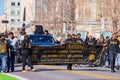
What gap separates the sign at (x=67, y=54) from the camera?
21516mm

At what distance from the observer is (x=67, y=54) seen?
21859 mm

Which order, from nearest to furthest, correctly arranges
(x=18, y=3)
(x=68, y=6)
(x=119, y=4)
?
(x=119, y=4), (x=68, y=6), (x=18, y=3)

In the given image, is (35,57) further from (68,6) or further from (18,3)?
(18,3)

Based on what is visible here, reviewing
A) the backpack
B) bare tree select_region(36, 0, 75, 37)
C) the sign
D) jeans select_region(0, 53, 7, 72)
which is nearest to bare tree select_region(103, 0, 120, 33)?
bare tree select_region(36, 0, 75, 37)

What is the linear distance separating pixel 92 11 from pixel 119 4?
1118 inches

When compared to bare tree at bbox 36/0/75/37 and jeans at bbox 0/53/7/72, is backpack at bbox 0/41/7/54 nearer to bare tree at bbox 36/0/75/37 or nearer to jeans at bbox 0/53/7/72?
jeans at bbox 0/53/7/72

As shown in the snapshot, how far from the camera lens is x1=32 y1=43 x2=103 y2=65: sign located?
21.5 m

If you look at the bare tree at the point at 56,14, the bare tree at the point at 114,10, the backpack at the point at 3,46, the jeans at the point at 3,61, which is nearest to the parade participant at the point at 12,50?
the jeans at the point at 3,61

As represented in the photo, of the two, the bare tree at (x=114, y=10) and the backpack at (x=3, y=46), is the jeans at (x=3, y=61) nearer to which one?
the backpack at (x=3, y=46)

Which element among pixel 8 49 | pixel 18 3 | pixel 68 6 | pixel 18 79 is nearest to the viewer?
pixel 18 79

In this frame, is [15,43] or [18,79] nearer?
[18,79]

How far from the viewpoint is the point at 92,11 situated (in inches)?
2940

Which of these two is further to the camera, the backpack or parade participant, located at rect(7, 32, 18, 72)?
parade participant, located at rect(7, 32, 18, 72)

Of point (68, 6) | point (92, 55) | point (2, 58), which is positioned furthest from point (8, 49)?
point (68, 6)
